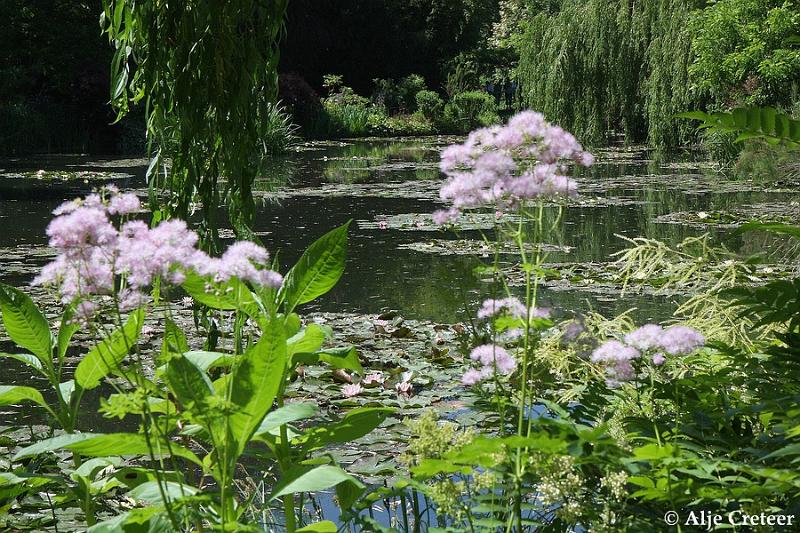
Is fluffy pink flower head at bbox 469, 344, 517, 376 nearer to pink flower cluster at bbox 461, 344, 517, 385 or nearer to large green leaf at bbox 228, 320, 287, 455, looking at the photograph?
pink flower cluster at bbox 461, 344, 517, 385

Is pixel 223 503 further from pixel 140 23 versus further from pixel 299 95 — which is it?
pixel 299 95

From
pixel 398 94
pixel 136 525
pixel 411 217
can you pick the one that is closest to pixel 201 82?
pixel 136 525

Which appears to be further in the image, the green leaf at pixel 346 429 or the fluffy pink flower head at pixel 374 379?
the fluffy pink flower head at pixel 374 379

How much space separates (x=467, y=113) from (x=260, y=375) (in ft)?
92.1

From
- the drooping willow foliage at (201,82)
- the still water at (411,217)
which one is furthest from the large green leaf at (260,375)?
the drooping willow foliage at (201,82)

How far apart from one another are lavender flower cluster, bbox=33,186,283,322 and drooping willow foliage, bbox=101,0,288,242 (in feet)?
4.90

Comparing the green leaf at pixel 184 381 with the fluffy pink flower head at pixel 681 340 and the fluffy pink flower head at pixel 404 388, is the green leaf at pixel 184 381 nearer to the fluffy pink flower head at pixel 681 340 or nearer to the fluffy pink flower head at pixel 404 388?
the fluffy pink flower head at pixel 681 340

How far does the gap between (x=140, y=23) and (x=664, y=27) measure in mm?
11972

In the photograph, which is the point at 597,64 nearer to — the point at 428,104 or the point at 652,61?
the point at 652,61

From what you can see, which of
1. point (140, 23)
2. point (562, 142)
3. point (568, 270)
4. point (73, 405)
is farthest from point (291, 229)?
point (562, 142)

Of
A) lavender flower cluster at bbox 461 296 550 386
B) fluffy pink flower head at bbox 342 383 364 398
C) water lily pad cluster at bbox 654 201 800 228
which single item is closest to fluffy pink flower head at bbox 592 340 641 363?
lavender flower cluster at bbox 461 296 550 386

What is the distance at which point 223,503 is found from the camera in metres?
1.44

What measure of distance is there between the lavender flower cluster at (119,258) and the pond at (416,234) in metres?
0.37

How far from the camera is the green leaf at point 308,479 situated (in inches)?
61.9
